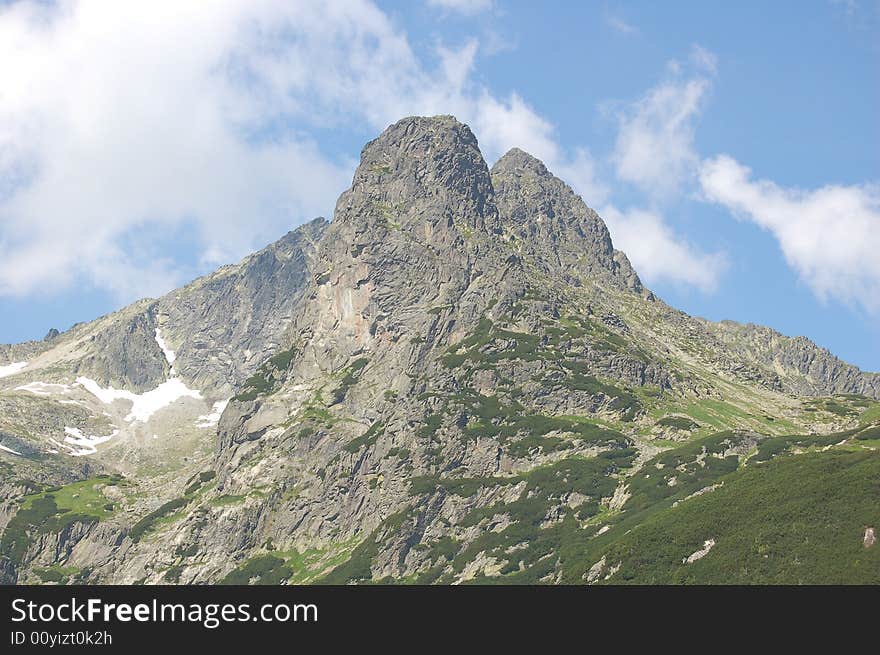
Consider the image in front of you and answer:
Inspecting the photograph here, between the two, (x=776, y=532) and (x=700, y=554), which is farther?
(x=700, y=554)

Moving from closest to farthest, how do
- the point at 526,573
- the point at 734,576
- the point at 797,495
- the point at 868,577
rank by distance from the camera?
1. the point at 868,577
2. the point at 734,576
3. the point at 797,495
4. the point at 526,573

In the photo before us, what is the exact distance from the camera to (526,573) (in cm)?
18188

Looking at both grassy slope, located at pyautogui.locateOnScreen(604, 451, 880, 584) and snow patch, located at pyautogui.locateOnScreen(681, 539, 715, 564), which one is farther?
snow patch, located at pyautogui.locateOnScreen(681, 539, 715, 564)

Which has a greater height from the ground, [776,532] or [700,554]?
[700,554]

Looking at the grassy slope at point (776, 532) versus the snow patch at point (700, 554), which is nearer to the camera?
the grassy slope at point (776, 532)

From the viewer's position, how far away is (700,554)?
445 ft

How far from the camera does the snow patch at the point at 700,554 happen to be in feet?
442

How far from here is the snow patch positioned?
134750 millimetres
